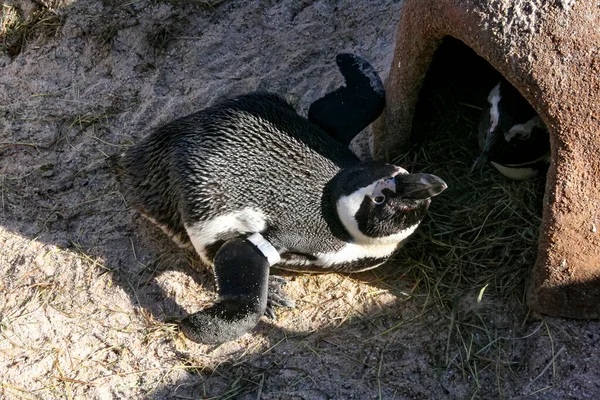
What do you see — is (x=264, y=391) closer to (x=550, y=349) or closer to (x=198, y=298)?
(x=198, y=298)

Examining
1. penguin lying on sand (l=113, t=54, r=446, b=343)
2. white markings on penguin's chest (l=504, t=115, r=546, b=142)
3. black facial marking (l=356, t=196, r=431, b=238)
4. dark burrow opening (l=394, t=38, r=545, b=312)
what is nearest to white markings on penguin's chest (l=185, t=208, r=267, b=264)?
penguin lying on sand (l=113, t=54, r=446, b=343)

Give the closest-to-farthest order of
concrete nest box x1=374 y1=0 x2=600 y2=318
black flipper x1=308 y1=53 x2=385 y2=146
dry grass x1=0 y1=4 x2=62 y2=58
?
concrete nest box x1=374 y1=0 x2=600 y2=318, black flipper x1=308 y1=53 x2=385 y2=146, dry grass x1=0 y1=4 x2=62 y2=58

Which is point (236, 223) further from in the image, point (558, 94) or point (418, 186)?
point (558, 94)

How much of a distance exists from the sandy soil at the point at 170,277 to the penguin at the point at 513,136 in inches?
26.0

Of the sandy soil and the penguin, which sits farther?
the penguin

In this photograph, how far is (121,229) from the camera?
4012 mm

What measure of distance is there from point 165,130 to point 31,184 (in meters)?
0.92

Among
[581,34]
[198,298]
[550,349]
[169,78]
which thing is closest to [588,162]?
[581,34]

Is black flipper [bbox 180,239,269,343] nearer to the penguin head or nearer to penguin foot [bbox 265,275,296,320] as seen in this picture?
penguin foot [bbox 265,275,296,320]

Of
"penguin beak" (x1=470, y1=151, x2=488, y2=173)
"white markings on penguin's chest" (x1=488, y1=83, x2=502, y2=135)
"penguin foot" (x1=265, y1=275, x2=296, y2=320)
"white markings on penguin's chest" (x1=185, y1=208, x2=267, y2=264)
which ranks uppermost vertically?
"white markings on penguin's chest" (x1=488, y1=83, x2=502, y2=135)

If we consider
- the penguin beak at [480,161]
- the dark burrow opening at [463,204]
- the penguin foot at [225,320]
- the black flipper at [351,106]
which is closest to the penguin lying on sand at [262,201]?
the penguin foot at [225,320]

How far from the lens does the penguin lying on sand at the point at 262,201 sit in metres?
3.37

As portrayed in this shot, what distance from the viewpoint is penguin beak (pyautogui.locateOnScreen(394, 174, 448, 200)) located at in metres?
3.29

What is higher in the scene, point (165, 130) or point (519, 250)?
point (165, 130)
